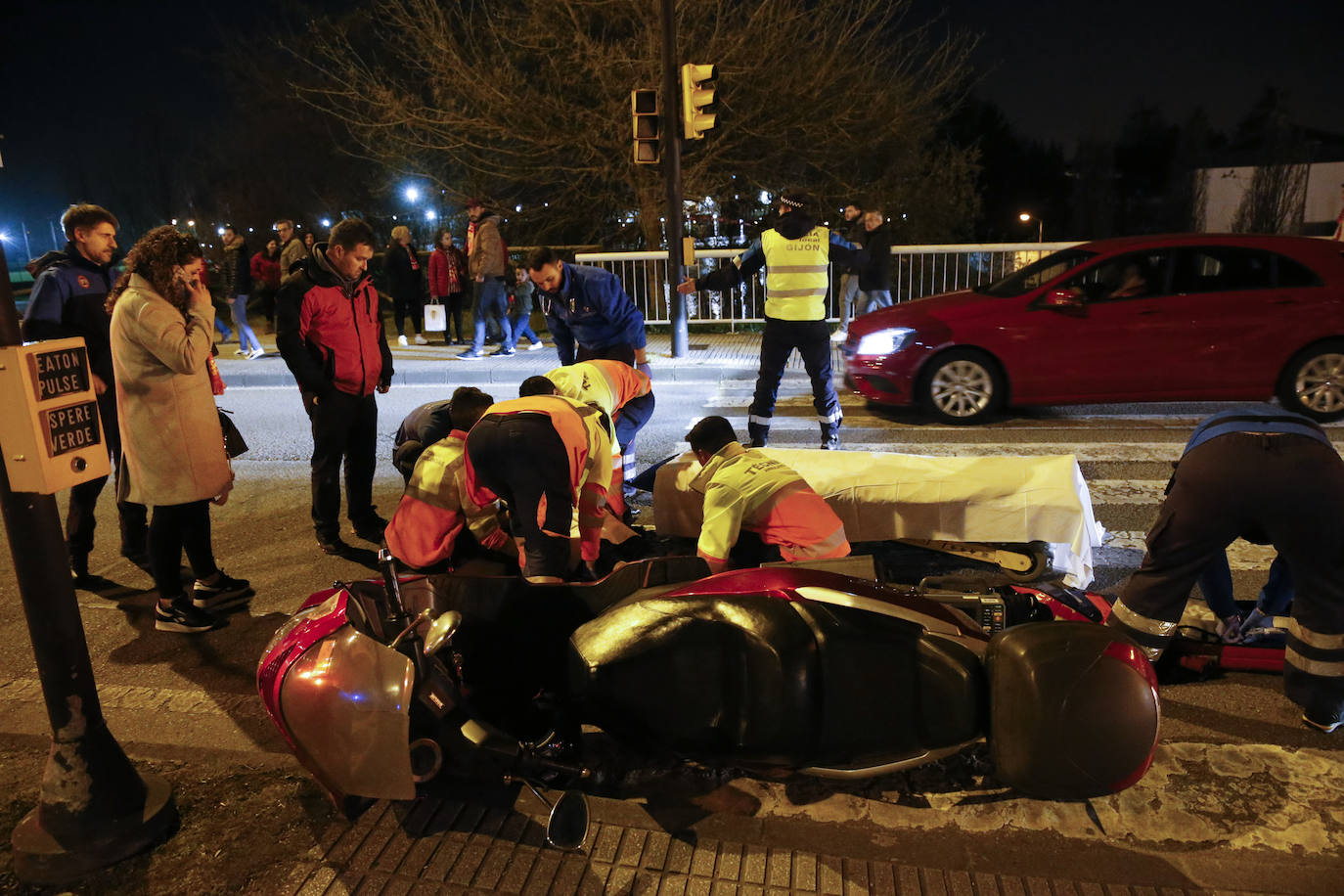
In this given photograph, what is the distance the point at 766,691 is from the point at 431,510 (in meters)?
2.27

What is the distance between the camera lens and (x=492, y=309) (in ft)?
40.5

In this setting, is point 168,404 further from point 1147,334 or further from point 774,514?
point 1147,334

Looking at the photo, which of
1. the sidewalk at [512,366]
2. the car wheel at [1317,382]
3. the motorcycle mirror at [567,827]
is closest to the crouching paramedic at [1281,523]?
the motorcycle mirror at [567,827]

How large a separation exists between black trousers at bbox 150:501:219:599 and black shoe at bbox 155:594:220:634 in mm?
50

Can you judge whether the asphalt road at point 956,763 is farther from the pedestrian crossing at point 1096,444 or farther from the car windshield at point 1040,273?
the car windshield at point 1040,273

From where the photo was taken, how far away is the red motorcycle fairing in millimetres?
2605

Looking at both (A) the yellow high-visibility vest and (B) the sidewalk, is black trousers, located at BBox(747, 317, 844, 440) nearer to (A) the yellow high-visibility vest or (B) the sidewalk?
(A) the yellow high-visibility vest

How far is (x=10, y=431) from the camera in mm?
2725

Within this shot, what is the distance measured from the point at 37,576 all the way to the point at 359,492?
2990 mm

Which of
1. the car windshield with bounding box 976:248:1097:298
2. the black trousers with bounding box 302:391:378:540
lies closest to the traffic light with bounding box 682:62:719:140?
the car windshield with bounding box 976:248:1097:298

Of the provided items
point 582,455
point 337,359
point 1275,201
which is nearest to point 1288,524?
point 582,455

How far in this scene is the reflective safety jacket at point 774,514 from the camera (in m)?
3.91

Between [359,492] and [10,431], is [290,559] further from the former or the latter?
[10,431]

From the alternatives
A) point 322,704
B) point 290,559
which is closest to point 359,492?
point 290,559
